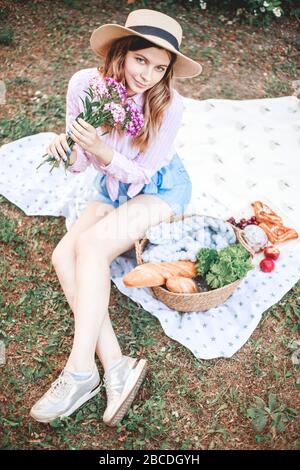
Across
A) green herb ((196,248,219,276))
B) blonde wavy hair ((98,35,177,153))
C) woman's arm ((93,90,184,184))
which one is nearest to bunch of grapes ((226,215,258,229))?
green herb ((196,248,219,276))

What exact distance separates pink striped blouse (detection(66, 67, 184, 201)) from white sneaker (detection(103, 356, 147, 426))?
0.97 m

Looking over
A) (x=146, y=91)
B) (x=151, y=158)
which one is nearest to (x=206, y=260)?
(x=151, y=158)

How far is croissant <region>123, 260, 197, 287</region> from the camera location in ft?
8.40

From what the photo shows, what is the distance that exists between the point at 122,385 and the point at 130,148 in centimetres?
132

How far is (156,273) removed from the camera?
2.61 m

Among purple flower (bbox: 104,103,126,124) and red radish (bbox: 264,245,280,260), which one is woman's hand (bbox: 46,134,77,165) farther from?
red radish (bbox: 264,245,280,260)

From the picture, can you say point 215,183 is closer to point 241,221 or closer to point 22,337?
point 241,221

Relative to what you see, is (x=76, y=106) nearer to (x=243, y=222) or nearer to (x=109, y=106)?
(x=109, y=106)

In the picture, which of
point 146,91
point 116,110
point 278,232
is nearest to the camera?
point 116,110

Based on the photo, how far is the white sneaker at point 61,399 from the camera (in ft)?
7.79

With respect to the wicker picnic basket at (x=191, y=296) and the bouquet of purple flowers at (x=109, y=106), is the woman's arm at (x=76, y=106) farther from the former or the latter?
Answer: the wicker picnic basket at (x=191, y=296)

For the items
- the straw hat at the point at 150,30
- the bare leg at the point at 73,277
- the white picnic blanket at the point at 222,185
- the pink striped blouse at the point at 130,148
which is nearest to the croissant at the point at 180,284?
the white picnic blanket at the point at 222,185
